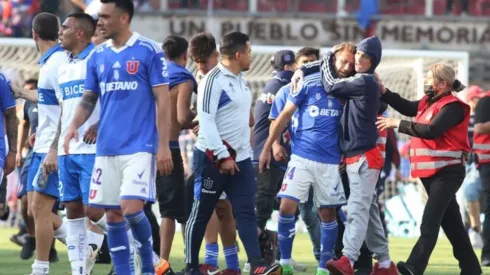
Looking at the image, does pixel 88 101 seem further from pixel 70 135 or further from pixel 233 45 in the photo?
pixel 233 45

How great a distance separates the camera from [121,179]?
398 inches

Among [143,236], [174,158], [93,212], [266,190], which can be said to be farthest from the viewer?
[266,190]

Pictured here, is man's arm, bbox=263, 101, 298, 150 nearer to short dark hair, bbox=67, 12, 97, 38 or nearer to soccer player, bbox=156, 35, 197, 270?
soccer player, bbox=156, 35, 197, 270

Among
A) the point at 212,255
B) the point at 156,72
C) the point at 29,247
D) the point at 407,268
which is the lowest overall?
the point at 29,247

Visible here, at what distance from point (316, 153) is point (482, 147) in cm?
404

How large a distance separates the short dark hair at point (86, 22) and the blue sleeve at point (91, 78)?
1.13 m

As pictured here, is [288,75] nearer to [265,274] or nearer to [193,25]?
[265,274]

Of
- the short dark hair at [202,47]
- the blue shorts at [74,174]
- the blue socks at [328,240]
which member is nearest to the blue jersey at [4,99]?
the blue shorts at [74,174]

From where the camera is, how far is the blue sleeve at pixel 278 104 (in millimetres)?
13312

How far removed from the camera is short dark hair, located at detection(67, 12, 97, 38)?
37.3ft

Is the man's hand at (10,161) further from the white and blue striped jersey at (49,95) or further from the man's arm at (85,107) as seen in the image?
the man's arm at (85,107)

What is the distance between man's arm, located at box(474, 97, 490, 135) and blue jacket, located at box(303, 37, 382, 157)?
2.79 meters

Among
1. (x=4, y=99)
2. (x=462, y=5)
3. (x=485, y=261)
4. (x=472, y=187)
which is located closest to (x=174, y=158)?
(x=4, y=99)

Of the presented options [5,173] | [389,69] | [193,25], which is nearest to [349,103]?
[5,173]
